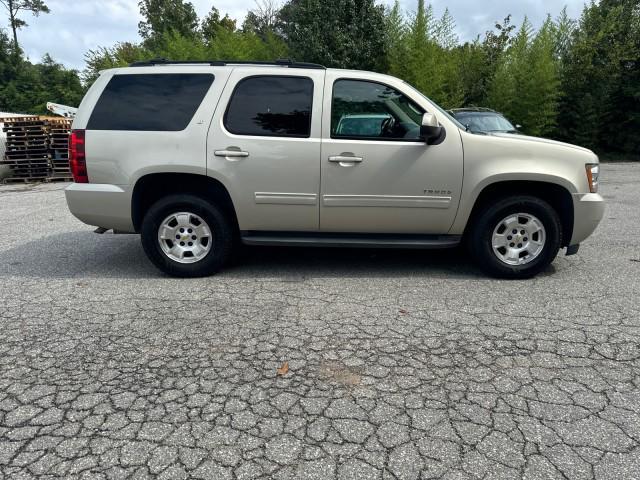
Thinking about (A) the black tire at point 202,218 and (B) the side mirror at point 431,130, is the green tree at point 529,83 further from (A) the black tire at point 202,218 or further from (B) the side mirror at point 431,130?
(A) the black tire at point 202,218

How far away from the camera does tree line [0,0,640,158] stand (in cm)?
1627

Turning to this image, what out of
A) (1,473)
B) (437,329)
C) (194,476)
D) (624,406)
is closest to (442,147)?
(437,329)

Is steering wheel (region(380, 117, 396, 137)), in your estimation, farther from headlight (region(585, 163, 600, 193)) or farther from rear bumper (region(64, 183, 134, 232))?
rear bumper (region(64, 183, 134, 232))

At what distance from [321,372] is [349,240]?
1.91 meters

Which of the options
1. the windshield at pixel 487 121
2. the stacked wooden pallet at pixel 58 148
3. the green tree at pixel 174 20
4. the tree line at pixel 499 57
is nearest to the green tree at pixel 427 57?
the tree line at pixel 499 57

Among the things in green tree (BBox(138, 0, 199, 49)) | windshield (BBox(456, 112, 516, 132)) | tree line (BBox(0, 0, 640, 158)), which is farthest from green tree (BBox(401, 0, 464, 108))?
green tree (BBox(138, 0, 199, 49))

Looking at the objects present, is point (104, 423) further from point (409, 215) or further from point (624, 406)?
point (409, 215)

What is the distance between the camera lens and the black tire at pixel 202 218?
15.3 feet

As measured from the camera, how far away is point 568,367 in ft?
9.97

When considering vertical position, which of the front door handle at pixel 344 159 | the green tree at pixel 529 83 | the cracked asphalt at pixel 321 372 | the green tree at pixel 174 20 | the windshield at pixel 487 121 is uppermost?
the green tree at pixel 174 20

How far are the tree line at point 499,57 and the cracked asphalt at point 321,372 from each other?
12.9 meters

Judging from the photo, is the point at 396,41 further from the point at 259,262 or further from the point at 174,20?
the point at 174,20

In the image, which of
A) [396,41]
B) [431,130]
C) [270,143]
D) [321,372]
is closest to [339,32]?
[396,41]

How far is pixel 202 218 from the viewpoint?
4.69 m
